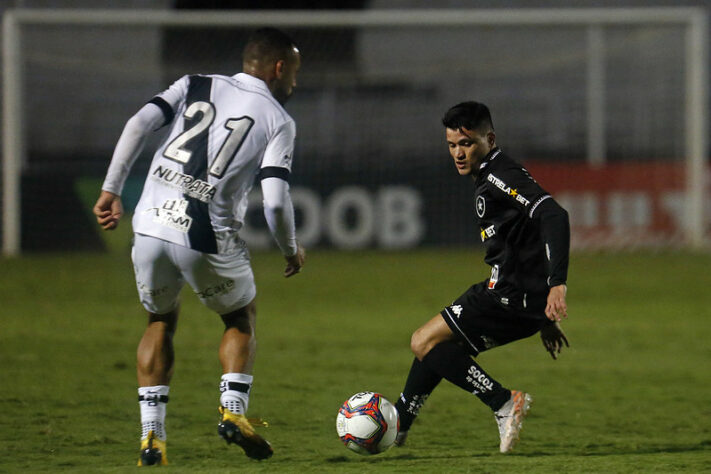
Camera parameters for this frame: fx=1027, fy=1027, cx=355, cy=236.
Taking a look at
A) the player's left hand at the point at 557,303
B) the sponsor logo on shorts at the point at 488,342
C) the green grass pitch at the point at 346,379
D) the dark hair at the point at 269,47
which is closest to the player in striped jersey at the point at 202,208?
the dark hair at the point at 269,47

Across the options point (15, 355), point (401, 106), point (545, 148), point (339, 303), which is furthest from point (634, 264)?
point (15, 355)

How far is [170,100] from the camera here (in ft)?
14.6

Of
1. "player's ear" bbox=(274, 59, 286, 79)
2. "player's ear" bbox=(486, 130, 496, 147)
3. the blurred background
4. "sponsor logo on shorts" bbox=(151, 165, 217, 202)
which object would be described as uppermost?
the blurred background

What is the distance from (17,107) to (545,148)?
963 cm

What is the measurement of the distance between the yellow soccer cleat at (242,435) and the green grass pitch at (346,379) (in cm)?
7

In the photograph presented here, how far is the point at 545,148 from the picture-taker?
19.7 metres

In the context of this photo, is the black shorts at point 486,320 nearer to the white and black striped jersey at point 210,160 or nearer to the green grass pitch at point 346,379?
the green grass pitch at point 346,379

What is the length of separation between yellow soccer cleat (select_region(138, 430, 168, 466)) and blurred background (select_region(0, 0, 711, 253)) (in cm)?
1277

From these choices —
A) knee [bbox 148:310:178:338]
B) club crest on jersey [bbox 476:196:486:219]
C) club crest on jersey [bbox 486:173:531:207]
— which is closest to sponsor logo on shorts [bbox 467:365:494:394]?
club crest on jersey [bbox 476:196:486:219]

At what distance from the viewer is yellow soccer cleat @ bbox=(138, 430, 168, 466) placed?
167 inches

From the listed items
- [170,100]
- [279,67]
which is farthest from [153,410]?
[279,67]

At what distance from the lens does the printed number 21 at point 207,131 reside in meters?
4.36

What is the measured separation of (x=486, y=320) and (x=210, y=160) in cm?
148

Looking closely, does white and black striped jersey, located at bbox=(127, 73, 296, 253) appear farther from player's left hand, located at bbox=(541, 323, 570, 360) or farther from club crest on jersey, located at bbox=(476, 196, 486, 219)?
player's left hand, located at bbox=(541, 323, 570, 360)
